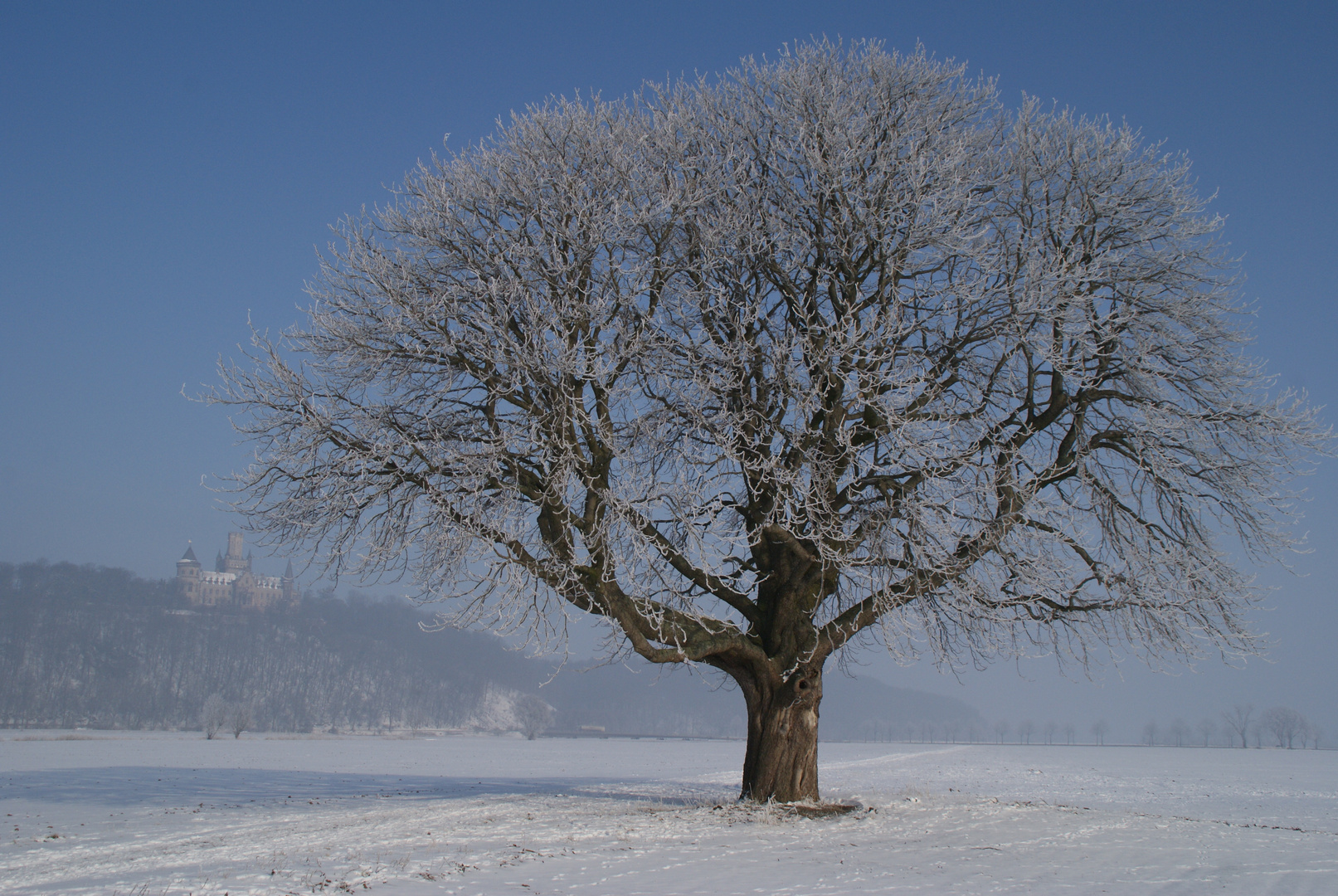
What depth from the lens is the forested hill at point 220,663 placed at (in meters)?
119

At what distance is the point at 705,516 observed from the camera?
11773 mm

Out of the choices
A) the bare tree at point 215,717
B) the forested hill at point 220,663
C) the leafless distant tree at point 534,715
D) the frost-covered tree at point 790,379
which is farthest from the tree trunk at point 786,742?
the forested hill at point 220,663

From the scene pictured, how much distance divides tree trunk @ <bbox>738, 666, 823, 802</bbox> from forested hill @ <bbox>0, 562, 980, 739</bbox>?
113574 mm

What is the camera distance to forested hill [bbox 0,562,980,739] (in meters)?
119

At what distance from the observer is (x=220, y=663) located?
473 ft

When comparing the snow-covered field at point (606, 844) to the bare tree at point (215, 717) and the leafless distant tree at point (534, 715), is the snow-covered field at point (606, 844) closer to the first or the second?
the bare tree at point (215, 717)

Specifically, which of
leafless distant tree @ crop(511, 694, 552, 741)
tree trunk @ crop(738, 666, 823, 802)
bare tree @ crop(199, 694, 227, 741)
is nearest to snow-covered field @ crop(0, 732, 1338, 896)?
tree trunk @ crop(738, 666, 823, 802)

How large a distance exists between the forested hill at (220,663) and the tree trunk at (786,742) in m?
114

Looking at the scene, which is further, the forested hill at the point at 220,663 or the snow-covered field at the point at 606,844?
the forested hill at the point at 220,663

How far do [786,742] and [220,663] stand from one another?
158 m

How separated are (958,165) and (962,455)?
4.52 meters

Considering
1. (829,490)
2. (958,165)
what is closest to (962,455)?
(829,490)

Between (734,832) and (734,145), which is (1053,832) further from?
(734,145)

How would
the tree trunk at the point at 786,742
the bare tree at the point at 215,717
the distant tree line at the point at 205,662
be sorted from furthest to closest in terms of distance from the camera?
the distant tree line at the point at 205,662
the bare tree at the point at 215,717
the tree trunk at the point at 786,742
